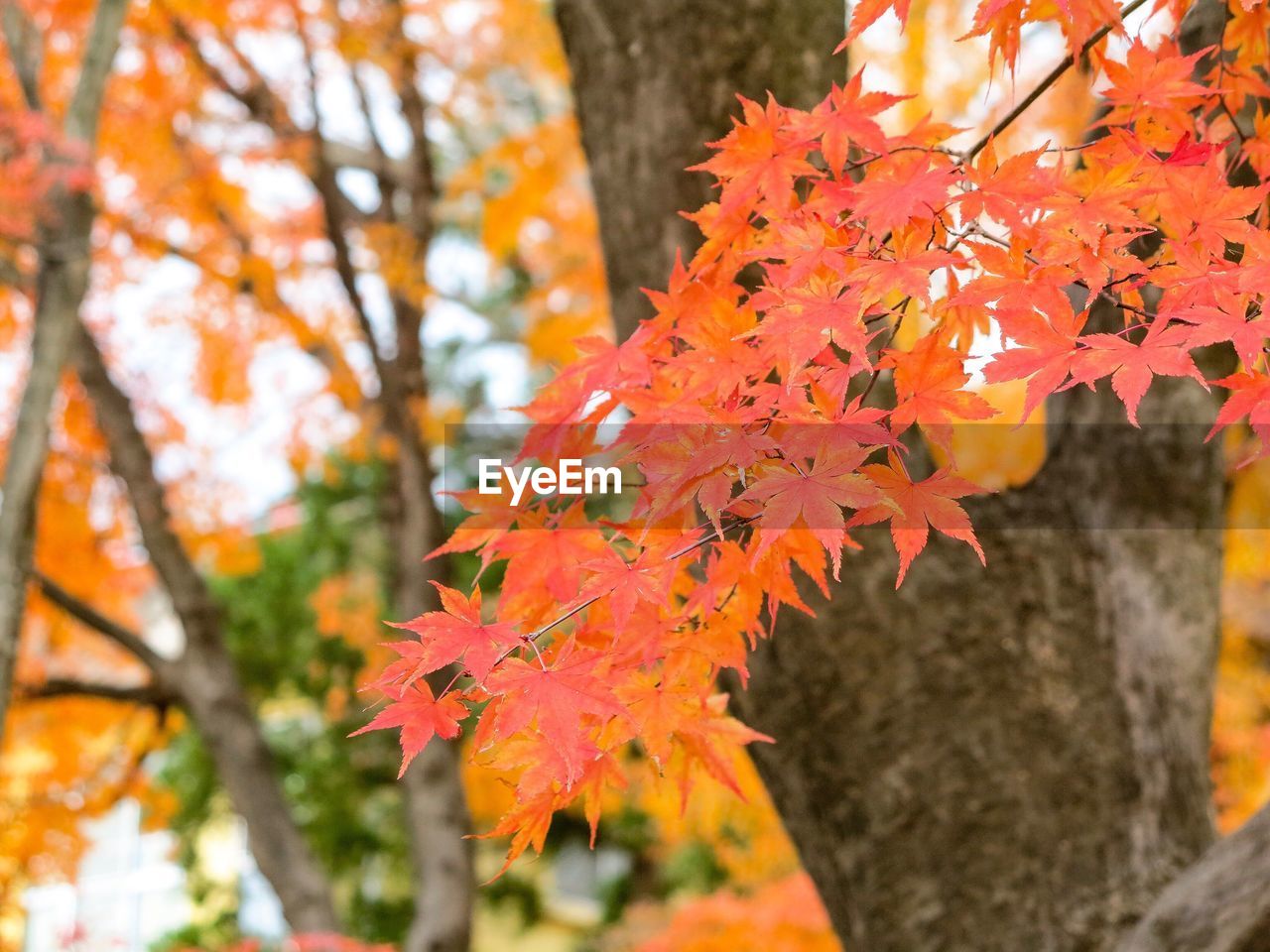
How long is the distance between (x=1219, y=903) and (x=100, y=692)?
4.50 m

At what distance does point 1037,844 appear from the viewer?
1.80 m

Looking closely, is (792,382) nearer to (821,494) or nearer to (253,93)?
(821,494)

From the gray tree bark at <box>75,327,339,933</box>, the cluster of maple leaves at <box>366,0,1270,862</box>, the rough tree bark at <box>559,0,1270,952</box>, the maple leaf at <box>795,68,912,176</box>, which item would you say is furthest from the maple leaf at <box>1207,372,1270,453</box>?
the gray tree bark at <box>75,327,339,933</box>

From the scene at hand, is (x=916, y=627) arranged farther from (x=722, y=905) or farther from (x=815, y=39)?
(x=722, y=905)

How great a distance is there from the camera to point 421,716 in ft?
3.39

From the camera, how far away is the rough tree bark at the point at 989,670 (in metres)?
1.80

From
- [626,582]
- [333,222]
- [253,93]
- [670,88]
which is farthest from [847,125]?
[253,93]

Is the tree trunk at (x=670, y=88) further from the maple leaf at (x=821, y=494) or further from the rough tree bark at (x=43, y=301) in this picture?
the rough tree bark at (x=43, y=301)

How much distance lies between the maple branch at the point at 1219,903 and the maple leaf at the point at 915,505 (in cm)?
85

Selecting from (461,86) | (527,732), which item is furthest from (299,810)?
(527,732)

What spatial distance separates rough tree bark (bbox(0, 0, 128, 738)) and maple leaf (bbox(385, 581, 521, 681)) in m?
2.18

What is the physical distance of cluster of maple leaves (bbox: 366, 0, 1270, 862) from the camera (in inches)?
38.5

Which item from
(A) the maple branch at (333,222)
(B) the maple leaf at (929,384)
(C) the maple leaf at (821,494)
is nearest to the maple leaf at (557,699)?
(C) the maple leaf at (821,494)

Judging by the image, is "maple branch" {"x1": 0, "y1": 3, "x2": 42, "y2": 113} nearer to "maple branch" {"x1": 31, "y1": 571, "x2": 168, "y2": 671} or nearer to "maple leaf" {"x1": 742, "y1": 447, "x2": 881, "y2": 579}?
"maple branch" {"x1": 31, "y1": 571, "x2": 168, "y2": 671}
